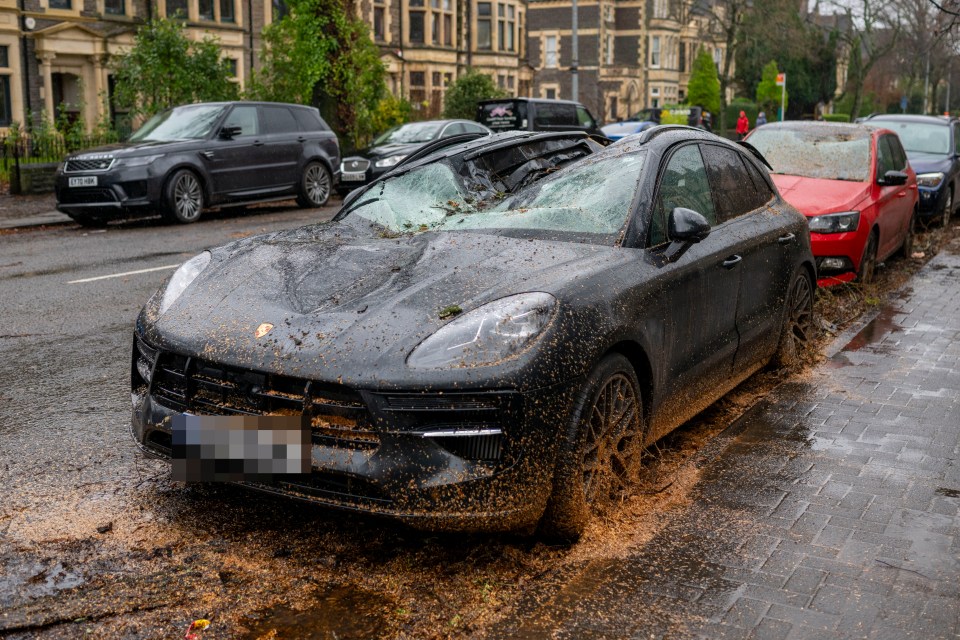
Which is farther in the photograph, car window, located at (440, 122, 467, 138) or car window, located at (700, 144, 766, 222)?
car window, located at (440, 122, 467, 138)

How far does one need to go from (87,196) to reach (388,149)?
740 centimetres

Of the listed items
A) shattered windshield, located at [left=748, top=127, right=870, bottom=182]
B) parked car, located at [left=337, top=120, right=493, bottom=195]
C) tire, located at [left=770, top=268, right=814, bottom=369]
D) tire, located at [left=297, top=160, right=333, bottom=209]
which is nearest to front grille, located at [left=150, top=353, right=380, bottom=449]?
tire, located at [left=770, top=268, right=814, bottom=369]

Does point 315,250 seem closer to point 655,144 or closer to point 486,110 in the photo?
point 655,144

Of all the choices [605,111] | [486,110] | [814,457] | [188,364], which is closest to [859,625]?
[814,457]

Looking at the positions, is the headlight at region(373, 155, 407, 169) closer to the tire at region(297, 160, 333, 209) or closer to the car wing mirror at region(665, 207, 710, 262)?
the tire at region(297, 160, 333, 209)

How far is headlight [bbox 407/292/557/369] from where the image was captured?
3.84 meters

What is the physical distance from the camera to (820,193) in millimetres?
10695

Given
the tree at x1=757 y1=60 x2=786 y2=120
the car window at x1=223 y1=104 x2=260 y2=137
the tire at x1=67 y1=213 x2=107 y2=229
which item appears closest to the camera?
the tire at x1=67 y1=213 x2=107 y2=229

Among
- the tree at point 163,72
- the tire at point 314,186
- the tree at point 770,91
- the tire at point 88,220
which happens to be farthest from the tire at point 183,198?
the tree at point 770,91

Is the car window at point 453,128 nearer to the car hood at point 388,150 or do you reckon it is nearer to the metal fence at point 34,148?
the car hood at point 388,150

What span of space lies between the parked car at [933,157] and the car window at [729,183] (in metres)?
10.5

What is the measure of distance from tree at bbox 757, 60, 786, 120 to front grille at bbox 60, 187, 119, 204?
208ft

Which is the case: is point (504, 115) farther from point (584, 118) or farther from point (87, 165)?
point (87, 165)

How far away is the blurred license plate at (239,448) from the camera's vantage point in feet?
12.7
